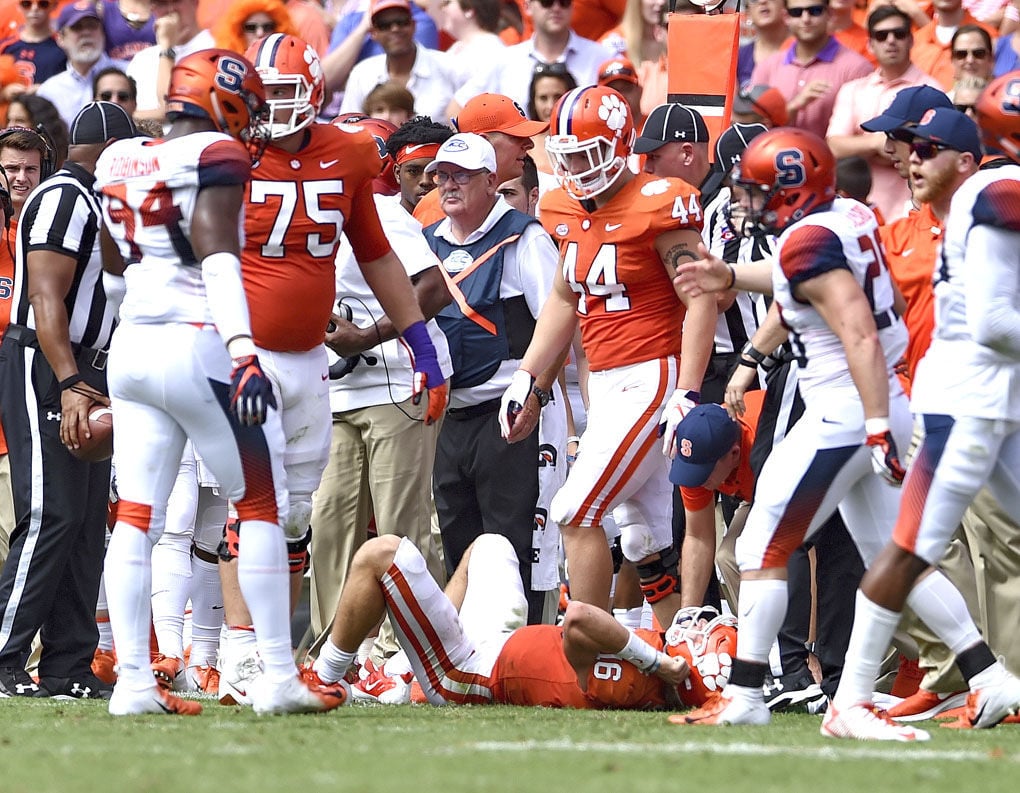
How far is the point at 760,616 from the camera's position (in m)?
5.36

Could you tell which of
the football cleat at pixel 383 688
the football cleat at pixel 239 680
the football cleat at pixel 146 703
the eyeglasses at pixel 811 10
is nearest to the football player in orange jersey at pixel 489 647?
the football cleat at pixel 239 680

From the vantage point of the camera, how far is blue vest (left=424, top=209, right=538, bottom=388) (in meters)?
7.57

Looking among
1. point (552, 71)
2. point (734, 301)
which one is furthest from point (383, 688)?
point (552, 71)

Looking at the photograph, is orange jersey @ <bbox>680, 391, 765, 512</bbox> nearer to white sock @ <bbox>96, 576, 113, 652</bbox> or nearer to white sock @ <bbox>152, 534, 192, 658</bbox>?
white sock @ <bbox>152, 534, 192, 658</bbox>

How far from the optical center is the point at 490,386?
756cm

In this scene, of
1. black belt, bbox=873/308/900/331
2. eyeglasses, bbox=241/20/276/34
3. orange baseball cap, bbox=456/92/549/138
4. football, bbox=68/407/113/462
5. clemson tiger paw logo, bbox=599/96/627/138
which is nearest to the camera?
black belt, bbox=873/308/900/331

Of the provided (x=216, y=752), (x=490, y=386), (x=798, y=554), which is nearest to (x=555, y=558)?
(x=490, y=386)

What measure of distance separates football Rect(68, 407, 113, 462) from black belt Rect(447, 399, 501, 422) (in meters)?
1.78

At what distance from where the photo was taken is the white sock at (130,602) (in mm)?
5316

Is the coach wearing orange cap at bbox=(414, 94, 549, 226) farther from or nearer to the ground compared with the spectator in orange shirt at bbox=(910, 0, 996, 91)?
nearer to the ground

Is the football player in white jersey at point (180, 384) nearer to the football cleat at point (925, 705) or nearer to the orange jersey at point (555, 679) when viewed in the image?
the orange jersey at point (555, 679)

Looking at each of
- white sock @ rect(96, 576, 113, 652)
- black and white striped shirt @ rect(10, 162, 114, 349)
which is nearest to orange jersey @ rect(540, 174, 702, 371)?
black and white striped shirt @ rect(10, 162, 114, 349)

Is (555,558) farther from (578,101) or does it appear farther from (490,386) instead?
(578,101)

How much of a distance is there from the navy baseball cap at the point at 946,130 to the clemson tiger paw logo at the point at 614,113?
1446mm
